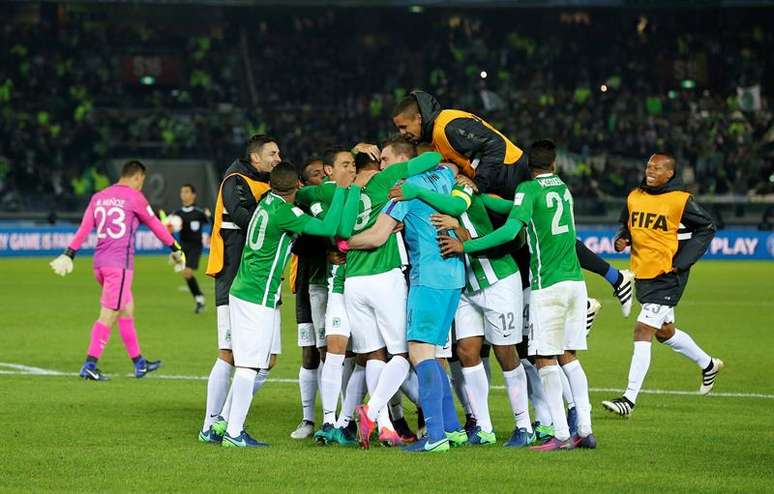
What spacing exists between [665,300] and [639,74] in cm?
3919

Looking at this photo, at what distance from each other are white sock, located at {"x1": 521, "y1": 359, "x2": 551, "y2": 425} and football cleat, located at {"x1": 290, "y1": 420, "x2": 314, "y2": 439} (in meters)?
1.74

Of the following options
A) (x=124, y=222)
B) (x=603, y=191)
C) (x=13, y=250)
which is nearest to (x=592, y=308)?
(x=124, y=222)

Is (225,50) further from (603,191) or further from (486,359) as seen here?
(486,359)

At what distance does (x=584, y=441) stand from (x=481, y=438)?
746 mm

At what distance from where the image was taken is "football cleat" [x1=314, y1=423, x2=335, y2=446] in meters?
9.91

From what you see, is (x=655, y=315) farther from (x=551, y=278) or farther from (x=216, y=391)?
(x=216, y=391)

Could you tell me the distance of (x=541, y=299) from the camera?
9695 mm

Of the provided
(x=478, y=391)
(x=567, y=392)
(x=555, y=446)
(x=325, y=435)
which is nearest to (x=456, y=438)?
(x=478, y=391)

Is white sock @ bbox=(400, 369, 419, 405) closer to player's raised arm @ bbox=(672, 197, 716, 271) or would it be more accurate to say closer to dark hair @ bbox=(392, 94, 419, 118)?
dark hair @ bbox=(392, 94, 419, 118)

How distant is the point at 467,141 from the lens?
31.7ft

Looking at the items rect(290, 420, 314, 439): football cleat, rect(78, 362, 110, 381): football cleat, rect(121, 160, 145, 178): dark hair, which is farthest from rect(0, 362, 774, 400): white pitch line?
rect(290, 420, 314, 439): football cleat

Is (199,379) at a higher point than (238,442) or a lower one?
lower

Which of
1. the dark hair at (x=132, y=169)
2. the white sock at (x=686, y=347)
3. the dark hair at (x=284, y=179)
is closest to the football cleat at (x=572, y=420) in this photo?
the dark hair at (x=284, y=179)

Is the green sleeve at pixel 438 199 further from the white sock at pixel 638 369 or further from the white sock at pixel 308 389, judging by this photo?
the white sock at pixel 638 369
